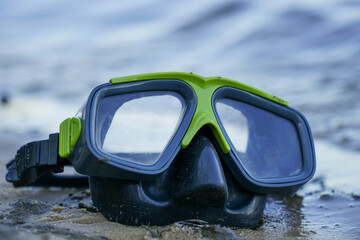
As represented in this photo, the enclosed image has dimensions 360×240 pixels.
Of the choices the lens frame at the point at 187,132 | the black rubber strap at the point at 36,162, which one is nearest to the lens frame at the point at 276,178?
the lens frame at the point at 187,132

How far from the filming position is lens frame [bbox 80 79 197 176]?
1.89 metres

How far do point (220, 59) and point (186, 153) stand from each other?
6891mm

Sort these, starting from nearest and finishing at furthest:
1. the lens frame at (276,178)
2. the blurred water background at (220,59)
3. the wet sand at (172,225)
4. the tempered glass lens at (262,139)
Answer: the wet sand at (172,225) < the lens frame at (276,178) < the tempered glass lens at (262,139) < the blurred water background at (220,59)

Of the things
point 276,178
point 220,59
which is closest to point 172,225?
point 276,178

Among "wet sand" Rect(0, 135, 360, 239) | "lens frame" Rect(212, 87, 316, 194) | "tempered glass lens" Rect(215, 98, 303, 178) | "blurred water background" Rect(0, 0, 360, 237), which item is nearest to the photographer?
"wet sand" Rect(0, 135, 360, 239)

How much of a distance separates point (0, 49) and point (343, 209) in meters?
10.3

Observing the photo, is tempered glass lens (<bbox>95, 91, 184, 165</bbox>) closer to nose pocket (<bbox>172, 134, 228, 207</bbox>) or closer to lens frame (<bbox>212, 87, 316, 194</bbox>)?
nose pocket (<bbox>172, 134, 228, 207</bbox>)

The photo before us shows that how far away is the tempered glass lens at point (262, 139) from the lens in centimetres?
231

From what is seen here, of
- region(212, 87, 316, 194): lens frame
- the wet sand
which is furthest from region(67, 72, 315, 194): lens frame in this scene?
the wet sand

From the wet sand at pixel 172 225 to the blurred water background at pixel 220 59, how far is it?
2 centimetres

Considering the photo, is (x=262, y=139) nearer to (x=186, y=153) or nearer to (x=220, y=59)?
(x=186, y=153)

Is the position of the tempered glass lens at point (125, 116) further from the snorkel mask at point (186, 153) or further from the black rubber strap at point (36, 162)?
the black rubber strap at point (36, 162)

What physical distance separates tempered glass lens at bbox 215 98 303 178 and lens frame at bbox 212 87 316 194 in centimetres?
2

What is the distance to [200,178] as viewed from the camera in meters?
1.88
